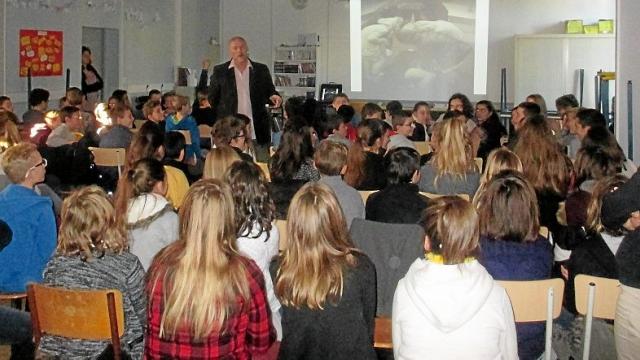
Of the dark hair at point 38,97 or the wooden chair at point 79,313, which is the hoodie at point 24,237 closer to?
the wooden chair at point 79,313

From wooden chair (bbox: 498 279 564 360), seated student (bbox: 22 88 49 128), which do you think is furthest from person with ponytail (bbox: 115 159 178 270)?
seated student (bbox: 22 88 49 128)

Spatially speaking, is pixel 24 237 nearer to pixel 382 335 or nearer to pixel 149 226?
pixel 149 226

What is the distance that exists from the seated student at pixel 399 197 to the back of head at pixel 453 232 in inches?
61.3

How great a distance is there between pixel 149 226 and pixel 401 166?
1440mm

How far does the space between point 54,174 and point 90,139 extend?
37.6 inches

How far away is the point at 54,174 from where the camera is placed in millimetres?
6887

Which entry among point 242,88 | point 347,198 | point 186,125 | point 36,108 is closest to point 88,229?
point 347,198

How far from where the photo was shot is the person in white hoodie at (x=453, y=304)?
9.11 feet

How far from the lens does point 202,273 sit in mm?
2705

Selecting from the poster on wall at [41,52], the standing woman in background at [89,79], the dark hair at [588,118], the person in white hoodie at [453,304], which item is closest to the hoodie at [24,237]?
the person in white hoodie at [453,304]

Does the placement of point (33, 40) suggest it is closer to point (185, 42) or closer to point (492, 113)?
point (185, 42)

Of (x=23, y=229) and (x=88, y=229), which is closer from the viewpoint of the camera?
(x=88, y=229)

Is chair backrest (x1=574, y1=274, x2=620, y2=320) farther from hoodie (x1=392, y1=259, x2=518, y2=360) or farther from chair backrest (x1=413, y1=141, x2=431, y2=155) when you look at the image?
chair backrest (x1=413, y1=141, x2=431, y2=155)

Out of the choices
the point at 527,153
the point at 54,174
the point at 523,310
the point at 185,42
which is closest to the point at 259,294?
the point at 523,310
